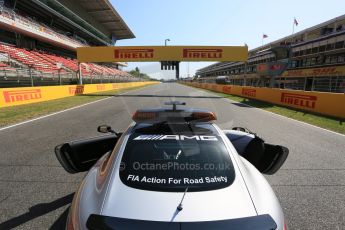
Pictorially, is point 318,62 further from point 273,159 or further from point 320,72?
point 273,159

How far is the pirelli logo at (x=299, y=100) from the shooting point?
14.9m

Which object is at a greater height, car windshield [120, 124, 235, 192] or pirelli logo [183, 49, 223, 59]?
pirelli logo [183, 49, 223, 59]

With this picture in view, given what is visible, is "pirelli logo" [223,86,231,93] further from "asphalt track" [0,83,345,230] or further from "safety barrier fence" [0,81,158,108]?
"asphalt track" [0,83,345,230]

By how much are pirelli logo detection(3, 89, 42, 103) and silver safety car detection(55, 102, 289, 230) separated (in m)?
14.5

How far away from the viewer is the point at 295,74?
4175 centimetres

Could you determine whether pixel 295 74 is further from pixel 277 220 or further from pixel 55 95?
pixel 277 220

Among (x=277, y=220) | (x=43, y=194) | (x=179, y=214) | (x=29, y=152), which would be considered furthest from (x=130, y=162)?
(x=29, y=152)

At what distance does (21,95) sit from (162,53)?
15.7 meters

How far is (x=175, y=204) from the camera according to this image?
6.09 ft

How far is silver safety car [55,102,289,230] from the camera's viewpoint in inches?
68.4

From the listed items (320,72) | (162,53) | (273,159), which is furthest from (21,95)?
(320,72)

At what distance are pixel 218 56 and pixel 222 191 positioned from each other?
27.1m

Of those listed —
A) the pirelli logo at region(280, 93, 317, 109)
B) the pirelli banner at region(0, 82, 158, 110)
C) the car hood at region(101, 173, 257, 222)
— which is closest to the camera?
the car hood at region(101, 173, 257, 222)

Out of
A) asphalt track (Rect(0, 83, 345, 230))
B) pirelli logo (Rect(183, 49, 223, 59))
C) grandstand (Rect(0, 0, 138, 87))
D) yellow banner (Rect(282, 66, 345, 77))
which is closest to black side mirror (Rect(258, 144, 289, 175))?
asphalt track (Rect(0, 83, 345, 230))
